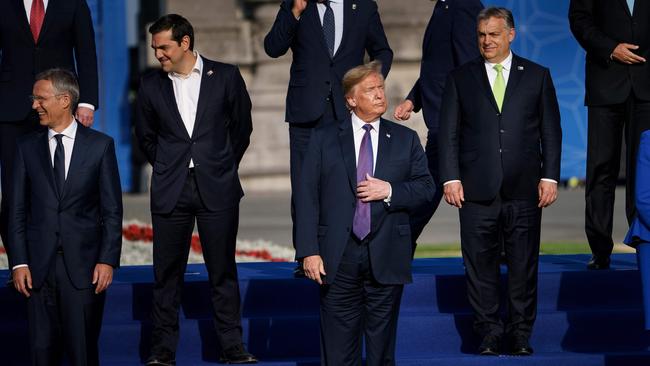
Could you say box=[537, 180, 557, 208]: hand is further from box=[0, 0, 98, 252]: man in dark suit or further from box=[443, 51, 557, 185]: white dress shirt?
box=[0, 0, 98, 252]: man in dark suit

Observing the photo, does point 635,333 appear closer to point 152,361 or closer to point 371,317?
point 371,317

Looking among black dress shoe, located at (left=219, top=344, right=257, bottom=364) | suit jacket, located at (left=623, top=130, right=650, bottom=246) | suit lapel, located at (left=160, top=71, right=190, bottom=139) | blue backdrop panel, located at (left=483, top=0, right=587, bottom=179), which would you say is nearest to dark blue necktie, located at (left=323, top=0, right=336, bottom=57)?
suit lapel, located at (left=160, top=71, right=190, bottom=139)

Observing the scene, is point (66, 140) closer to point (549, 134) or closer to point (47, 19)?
point (47, 19)

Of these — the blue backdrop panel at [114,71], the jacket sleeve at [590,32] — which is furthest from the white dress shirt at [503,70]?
the blue backdrop panel at [114,71]

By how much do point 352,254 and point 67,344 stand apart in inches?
53.3

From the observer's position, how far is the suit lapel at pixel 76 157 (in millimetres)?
6895

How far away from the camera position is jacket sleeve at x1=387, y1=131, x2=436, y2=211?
6711 mm

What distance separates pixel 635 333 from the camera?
27.1 ft

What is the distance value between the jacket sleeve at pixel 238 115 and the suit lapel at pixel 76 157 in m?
0.99

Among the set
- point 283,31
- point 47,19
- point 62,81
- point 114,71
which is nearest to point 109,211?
point 62,81

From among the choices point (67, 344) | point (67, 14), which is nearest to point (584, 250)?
point (67, 14)

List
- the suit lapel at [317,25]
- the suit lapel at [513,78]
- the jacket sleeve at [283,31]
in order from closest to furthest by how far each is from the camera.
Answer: the suit lapel at [513,78], the jacket sleeve at [283,31], the suit lapel at [317,25]

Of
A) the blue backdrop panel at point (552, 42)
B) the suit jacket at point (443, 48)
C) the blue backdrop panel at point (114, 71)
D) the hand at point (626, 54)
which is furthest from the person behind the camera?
the blue backdrop panel at point (114, 71)

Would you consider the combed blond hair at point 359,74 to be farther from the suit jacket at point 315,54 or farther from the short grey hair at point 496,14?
the suit jacket at point 315,54
